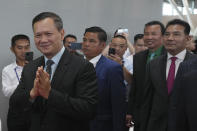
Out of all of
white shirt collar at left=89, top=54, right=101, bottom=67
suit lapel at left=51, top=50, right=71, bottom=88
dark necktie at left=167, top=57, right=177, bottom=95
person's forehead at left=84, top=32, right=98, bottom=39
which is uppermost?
person's forehead at left=84, top=32, right=98, bottom=39

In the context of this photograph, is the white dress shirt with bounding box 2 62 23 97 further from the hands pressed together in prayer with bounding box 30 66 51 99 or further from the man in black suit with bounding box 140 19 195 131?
the hands pressed together in prayer with bounding box 30 66 51 99

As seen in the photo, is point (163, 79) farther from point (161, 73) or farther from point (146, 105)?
point (146, 105)

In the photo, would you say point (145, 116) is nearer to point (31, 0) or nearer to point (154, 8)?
point (31, 0)

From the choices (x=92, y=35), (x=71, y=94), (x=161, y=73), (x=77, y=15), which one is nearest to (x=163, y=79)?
(x=161, y=73)

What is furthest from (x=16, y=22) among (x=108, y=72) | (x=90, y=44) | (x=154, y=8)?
(x=154, y=8)

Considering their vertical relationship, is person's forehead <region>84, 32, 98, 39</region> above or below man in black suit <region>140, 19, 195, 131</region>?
above

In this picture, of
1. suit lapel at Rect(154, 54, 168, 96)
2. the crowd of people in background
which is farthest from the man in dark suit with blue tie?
suit lapel at Rect(154, 54, 168, 96)

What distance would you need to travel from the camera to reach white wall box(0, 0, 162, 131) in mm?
3619

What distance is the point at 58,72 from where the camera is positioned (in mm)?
1788

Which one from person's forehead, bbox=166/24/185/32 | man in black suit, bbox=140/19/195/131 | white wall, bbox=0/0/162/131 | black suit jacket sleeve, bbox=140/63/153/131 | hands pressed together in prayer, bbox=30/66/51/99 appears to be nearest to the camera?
hands pressed together in prayer, bbox=30/66/51/99

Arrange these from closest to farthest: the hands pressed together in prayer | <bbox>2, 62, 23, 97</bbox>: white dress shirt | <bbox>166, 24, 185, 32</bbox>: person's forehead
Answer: the hands pressed together in prayer, <bbox>166, 24, 185, 32</bbox>: person's forehead, <bbox>2, 62, 23, 97</bbox>: white dress shirt

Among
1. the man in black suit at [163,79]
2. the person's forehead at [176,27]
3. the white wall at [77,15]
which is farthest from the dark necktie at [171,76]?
the white wall at [77,15]

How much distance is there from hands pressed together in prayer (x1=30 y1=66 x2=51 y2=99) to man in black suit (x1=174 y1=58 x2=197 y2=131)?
0.68 m

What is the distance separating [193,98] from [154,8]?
5.28 m
